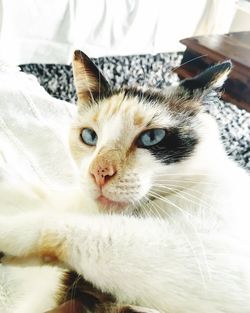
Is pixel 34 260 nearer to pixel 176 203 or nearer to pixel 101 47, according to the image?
pixel 176 203

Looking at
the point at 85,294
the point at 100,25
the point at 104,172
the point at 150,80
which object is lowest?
the point at 150,80

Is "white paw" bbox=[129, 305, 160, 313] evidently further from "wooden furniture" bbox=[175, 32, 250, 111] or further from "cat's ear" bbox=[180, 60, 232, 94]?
"wooden furniture" bbox=[175, 32, 250, 111]

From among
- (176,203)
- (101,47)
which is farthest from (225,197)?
(101,47)

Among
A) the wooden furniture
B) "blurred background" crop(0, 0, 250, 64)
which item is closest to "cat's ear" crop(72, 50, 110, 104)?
"blurred background" crop(0, 0, 250, 64)

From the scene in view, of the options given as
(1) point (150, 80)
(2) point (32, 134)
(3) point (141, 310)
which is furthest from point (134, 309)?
(1) point (150, 80)

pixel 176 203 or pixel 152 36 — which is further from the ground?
pixel 176 203

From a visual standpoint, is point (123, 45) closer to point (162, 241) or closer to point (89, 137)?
point (89, 137)
